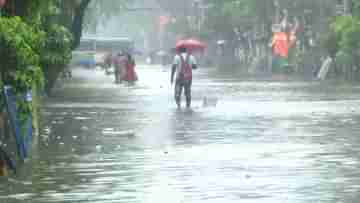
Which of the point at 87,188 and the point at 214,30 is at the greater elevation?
the point at 87,188

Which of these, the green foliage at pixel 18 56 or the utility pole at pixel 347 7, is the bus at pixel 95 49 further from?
the green foliage at pixel 18 56

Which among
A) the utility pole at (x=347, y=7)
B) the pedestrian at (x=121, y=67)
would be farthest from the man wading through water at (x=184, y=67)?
the utility pole at (x=347, y=7)

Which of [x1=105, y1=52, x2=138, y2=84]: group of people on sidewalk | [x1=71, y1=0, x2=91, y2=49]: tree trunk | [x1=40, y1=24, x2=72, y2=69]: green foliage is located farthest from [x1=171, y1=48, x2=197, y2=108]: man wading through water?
[x1=105, y1=52, x2=138, y2=84]: group of people on sidewalk

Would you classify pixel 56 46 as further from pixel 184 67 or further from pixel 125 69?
pixel 125 69

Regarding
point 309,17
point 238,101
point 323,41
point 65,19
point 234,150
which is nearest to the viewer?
point 234,150

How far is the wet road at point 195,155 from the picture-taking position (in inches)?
625

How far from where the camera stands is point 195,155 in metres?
21.1

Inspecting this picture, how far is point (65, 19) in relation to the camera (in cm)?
4869

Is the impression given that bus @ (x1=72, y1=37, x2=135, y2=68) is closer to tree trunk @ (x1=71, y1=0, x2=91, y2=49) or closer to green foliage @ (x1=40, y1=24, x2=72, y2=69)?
tree trunk @ (x1=71, y1=0, x2=91, y2=49)

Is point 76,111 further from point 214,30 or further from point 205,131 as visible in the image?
point 214,30

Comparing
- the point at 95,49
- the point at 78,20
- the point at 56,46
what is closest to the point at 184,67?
the point at 56,46

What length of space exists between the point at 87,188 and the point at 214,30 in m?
110

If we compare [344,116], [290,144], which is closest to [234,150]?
[290,144]

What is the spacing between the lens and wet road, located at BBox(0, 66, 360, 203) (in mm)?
15883
